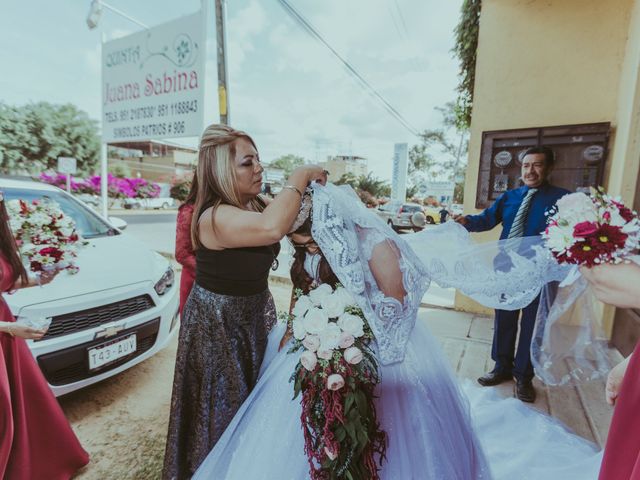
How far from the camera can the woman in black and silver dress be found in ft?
5.11

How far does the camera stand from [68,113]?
23688 mm

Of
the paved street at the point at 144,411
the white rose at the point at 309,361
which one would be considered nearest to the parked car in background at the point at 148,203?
the paved street at the point at 144,411

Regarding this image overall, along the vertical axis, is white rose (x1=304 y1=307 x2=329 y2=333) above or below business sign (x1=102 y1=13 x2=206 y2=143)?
below

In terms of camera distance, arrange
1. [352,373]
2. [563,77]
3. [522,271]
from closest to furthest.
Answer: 1. [352,373]
2. [522,271]
3. [563,77]

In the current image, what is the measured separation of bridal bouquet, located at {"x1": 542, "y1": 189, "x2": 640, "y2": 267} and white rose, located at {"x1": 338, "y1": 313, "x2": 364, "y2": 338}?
25.3 inches

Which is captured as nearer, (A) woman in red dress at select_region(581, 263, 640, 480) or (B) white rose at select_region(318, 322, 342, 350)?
(A) woman in red dress at select_region(581, 263, 640, 480)

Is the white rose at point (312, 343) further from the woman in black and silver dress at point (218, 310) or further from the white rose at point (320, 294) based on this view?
the woman in black and silver dress at point (218, 310)

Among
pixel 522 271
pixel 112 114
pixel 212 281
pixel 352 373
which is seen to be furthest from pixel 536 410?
pixel 112 114

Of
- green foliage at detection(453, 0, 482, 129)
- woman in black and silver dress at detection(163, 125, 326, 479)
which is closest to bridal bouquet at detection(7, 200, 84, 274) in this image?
woman in black and silver dress at detection(163, 125, 326, 479)

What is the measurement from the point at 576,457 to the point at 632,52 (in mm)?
3502

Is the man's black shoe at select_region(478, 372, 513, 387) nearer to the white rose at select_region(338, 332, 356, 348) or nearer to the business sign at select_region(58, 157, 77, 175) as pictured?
the white rose at select_region(338, 332, 356, 348)

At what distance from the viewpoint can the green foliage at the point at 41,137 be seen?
21500 millimetres

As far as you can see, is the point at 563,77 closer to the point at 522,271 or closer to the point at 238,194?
the point at 522,271

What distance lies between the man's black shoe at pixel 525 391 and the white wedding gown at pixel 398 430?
770 mm
